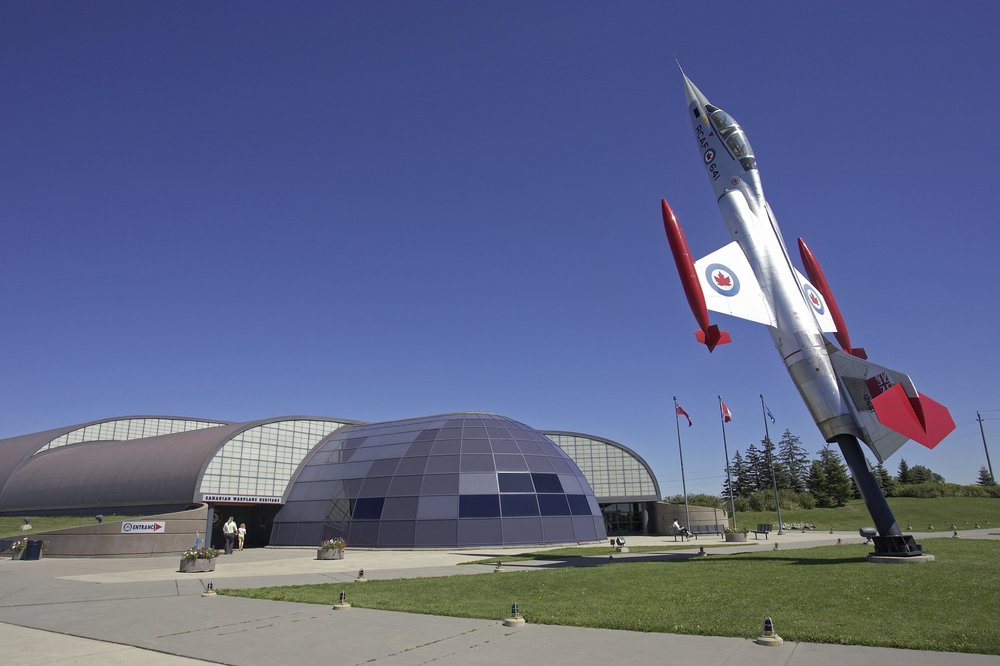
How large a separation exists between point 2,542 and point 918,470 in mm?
129657


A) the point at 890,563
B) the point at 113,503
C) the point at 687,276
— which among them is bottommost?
the point at 890,563

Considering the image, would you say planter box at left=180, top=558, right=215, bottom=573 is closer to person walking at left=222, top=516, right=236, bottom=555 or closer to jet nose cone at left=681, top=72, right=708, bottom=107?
person walking at left=222, top=516, right=236, bottom=555

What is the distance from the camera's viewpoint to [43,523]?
40.3m

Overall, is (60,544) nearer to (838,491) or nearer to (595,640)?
(595,640)

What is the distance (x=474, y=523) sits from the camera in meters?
34.4

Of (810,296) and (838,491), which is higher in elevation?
(810,296)

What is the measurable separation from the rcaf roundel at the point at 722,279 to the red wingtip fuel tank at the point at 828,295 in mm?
5123

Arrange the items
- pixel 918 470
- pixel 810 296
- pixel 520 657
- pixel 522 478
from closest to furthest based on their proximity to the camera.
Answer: pixel 520 657, pixel 810 296, pixel 522 478, pixel 918 470

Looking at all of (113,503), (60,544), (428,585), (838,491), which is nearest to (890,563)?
(428,585)

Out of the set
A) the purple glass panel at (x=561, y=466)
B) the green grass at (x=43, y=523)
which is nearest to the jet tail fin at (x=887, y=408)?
the purple glass panel at (x=561, y=466)

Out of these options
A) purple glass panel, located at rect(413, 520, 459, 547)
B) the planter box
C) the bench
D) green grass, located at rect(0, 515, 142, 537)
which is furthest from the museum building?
the bench

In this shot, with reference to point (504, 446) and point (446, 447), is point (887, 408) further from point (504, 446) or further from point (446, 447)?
point (446, 447)

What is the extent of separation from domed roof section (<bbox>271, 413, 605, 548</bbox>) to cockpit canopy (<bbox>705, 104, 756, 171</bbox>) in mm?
21805

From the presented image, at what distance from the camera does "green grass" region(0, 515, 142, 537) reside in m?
36.2
